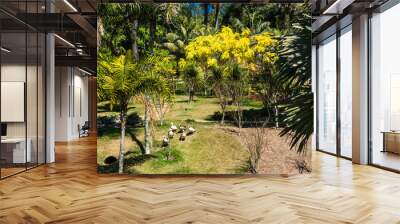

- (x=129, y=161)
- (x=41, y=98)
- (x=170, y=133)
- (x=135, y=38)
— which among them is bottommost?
(x=129, y=161)

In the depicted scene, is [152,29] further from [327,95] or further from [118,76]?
[327,95]

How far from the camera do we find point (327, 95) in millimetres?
10359

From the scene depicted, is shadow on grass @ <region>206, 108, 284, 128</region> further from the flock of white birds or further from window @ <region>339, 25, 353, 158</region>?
window @ <region>339, 25, 353, 158</region>

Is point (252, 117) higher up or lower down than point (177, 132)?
higher up

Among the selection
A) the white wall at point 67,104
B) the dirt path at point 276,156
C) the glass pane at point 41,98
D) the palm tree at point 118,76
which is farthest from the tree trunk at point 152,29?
the white wall at point 67,104

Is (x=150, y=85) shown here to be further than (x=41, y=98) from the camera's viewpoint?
No

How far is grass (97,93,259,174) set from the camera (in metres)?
6.46

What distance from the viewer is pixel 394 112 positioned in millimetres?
6953

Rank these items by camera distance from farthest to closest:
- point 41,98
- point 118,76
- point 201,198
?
point 41,98 < point 118,76 < point 201,198

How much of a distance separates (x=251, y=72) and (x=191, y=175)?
1.97m

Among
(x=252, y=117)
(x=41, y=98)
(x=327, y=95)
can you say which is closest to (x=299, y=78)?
(x=252, y=117)

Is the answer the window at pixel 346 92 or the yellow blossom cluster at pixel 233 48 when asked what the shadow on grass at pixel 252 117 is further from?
the window at pixel 346 92

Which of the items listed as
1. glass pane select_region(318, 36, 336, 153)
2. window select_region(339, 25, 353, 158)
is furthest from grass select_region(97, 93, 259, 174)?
glass pane select_region(318, 36, 336, 153)

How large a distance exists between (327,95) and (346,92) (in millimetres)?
1289
